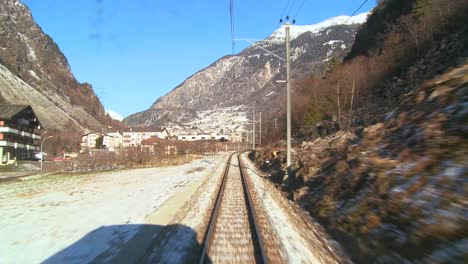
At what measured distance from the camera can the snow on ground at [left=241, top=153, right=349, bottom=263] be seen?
7.60 m

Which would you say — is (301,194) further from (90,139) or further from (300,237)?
(90,139)

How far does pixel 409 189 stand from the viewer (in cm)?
840

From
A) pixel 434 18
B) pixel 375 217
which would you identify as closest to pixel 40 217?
pixel 375 217

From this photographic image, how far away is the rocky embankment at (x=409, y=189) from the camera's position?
6445 mm

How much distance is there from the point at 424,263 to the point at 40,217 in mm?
11264

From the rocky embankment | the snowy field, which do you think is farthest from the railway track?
the rocky embankment

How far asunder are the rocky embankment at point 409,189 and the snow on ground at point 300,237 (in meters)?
0.38

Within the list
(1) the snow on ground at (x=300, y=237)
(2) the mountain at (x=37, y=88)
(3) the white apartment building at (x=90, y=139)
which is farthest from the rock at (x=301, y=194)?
(3) the white apartment building at (x=90, y=139)

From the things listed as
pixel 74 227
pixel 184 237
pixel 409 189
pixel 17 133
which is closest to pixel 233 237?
pixel 184 237

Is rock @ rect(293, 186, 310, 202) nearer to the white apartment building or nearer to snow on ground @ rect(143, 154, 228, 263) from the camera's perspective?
snow on ground @ rect(143, 154, 228, 263)

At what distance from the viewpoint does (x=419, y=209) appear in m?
7.33

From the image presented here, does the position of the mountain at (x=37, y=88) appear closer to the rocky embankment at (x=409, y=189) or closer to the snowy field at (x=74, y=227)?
the snowy field at (x=74, y=227)

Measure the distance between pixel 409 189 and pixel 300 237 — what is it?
108 inches

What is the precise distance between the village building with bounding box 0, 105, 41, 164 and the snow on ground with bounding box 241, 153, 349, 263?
211 feet
